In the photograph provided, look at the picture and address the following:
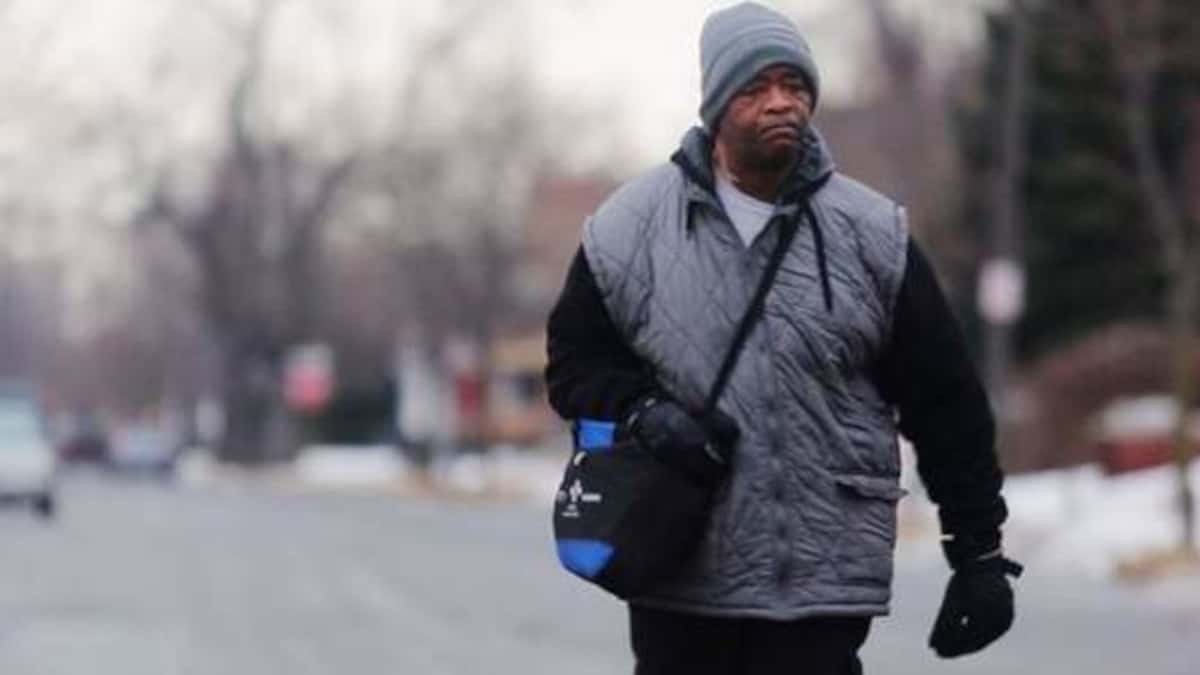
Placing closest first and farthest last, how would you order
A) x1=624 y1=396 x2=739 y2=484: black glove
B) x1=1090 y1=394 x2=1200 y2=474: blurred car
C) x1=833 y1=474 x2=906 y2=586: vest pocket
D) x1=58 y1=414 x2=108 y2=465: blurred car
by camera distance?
x1=624 y1=396 x2=739 y2=484: black glove, x1=833 y1=474 x2=906 y2=586: vest pocket, x1=1090 y1=394 x2=1200 y2=474: blurred car, x1=58 y1=414 x2=108 y2=465: blurred car

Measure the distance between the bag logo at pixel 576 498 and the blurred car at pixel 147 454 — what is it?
72118 millimetres

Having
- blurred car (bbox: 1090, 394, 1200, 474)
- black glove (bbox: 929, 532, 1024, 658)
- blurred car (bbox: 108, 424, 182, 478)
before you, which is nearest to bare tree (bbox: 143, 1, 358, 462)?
blurred car (bbox: 108, 424, 182, 478)

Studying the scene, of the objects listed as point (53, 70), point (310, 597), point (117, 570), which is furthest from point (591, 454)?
point (53, 70)

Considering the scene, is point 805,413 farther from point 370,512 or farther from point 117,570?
point 370,512

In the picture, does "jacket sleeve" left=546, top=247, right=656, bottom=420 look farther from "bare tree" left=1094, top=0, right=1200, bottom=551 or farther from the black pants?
"bare tree" left=1094, top=0, right=1200, bottom=551

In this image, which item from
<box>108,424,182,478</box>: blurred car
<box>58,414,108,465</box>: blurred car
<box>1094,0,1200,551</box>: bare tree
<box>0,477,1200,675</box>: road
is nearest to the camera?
<box>0,477,1200,675</box>: road

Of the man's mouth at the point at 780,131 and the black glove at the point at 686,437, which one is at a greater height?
the man's mouth at the point at 780,131

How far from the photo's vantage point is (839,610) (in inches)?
201

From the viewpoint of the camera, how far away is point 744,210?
520 cm

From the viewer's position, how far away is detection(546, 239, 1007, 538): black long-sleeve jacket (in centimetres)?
523

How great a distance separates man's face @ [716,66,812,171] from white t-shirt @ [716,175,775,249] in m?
0.08

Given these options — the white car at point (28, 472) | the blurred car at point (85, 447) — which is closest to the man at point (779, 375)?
the white car at point (28, 472)

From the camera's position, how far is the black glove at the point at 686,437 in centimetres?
501

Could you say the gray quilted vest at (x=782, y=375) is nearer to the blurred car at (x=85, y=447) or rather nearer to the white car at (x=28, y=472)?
the white car at (x=28, y=472)
